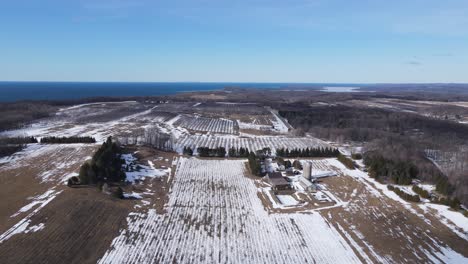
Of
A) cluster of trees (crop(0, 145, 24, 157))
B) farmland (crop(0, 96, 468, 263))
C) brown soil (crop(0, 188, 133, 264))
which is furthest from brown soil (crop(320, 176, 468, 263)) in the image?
cluster of trees (crop(0, 145, 24, 157))

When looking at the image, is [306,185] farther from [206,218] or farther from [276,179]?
[206,218]

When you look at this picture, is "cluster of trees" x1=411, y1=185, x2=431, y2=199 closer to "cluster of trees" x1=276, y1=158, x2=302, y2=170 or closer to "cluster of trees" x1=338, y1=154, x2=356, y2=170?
"cluster of trees" x1=338, y1=154, x2=356, y2=170

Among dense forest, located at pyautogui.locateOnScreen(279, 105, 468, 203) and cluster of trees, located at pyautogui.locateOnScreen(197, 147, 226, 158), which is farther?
cluster of trees, located at pyautogui.locateOnScreen(197, 147, 226, 158)

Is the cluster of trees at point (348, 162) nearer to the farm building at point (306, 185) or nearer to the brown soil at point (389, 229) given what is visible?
the brown soil at point (389, 229)

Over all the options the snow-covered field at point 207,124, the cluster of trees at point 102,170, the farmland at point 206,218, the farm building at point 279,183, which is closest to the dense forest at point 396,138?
the farmland at point 206,218

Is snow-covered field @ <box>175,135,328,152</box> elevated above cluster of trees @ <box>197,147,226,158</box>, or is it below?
below

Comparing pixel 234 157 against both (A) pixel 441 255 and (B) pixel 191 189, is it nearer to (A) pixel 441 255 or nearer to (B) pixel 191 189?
(B) pixel 191 189
